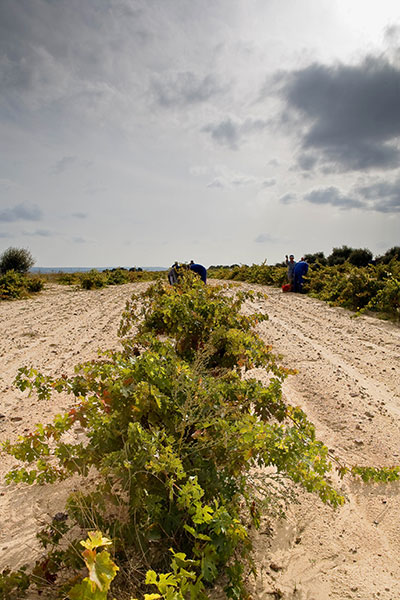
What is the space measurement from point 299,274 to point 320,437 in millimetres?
14311

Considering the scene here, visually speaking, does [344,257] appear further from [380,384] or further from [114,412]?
[114,412]

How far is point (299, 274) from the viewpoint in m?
17.4

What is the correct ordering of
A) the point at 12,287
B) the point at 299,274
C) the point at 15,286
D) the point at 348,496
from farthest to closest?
1. the point at 299,274
2. the point at 15,286
3. the point at 12,287
4. the point at 348,496

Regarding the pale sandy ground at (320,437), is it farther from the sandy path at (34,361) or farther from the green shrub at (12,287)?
the green shrub at (12,287)

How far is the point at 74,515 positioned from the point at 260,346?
227 centimetres

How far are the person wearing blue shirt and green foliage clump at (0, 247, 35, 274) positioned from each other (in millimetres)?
18886

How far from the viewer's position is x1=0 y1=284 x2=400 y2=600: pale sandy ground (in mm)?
2199

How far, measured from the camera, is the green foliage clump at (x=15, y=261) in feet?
83.6

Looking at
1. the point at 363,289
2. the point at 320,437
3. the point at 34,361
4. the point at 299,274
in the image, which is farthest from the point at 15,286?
the point at 320,437

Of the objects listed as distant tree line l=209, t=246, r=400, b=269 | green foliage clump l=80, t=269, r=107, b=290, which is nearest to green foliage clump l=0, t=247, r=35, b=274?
green foliage clump l=80, t=269, r=107, b=290

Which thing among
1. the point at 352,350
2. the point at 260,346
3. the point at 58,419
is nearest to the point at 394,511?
the point at 260,346

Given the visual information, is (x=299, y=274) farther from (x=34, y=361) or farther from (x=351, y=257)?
(x=351, y=257)

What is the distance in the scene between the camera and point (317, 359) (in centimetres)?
638

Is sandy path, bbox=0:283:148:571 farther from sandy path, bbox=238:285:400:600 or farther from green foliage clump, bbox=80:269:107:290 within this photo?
green foliage clump, bbox=80:269:107:290
